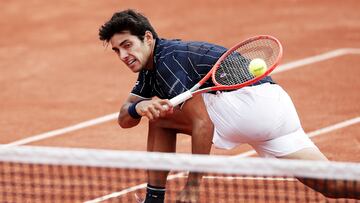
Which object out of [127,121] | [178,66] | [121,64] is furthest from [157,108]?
[121,64]

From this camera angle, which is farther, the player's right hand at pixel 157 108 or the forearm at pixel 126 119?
the forearm at pixel 126 119

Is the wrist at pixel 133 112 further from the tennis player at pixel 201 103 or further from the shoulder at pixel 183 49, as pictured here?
the shoulder at pixel 183 49

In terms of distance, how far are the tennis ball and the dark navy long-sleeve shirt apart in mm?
138

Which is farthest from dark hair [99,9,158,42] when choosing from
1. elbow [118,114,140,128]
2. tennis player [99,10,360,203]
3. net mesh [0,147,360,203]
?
net mesh [0,147,360,203]

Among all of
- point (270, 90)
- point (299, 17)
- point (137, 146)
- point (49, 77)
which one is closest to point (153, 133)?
point (270, 90)

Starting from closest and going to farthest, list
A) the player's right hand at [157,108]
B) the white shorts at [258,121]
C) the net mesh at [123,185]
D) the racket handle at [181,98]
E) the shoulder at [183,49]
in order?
the player's right hand at [157,108], the racket handle at [181,98], the white shorts at [258,121], the shoulder at [183,49], the net mesh at [123,185]

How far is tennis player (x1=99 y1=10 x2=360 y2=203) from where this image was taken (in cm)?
616

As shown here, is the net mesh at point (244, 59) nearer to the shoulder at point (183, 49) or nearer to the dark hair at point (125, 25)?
the shoulder at point (183, 49)

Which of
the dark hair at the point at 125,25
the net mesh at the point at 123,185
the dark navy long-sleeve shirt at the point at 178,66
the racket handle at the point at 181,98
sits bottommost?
the net mesh at the point at 123,185

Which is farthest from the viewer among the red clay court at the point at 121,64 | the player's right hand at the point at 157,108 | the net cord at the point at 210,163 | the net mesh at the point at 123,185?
the red clay court at the point at 121,64

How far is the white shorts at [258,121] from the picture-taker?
6.18 meters

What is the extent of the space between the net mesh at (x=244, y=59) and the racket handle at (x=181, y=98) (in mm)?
326

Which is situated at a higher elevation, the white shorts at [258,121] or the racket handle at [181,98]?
the racket handle at [181,98]

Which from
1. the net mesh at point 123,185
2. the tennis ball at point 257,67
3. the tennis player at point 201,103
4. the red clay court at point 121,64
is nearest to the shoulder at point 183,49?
the tennis player at point 201,103
